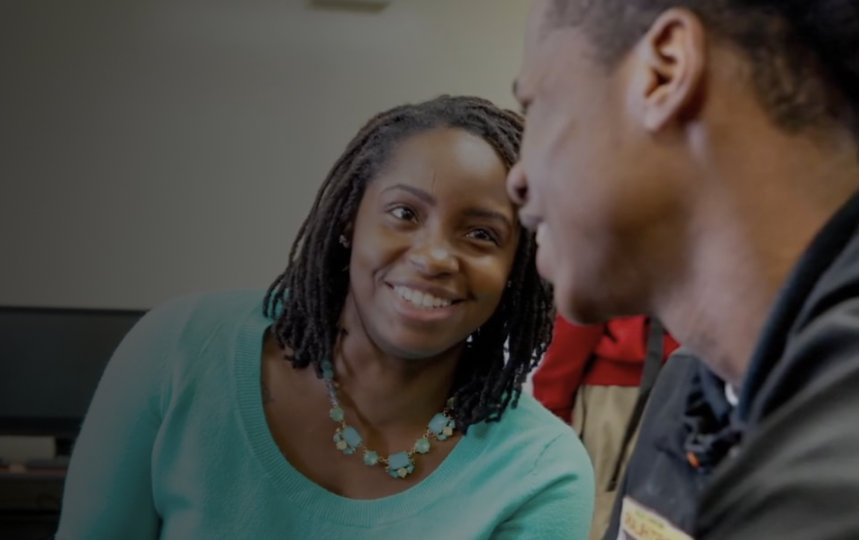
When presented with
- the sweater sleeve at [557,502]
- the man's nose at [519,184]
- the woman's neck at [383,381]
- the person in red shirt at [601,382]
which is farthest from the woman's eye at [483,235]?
the person in red shirt at [601,382]

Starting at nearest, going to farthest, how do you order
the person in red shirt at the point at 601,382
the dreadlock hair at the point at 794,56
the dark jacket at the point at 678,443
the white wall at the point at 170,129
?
the dreadlock hair at the point at 794,56 < the dark jacket at the point at 678,443 < the person in red shirt at the point at 601,382 < the white wall at the point at 170,129

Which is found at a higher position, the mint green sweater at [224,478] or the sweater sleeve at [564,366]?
the mint green sweater at [224,478]

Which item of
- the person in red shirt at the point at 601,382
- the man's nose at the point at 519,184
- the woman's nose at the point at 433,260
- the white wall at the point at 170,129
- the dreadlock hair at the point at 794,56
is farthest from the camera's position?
the white wall at the point at 170,129

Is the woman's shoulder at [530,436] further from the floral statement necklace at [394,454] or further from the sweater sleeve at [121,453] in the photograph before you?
the sweater sleeve at [121,453]

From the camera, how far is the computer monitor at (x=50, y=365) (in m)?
2.21

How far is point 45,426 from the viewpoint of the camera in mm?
2232

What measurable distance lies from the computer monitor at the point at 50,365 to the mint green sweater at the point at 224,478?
3.54 ft

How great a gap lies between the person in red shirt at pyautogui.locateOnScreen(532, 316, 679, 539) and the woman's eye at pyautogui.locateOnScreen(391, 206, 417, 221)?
1.02 metres

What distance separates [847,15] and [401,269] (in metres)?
0.72

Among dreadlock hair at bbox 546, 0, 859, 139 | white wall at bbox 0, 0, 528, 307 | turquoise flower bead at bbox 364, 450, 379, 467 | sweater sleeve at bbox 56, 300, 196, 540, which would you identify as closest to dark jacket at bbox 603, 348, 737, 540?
dreadlock hair at bbox 546, 0, 859, 139

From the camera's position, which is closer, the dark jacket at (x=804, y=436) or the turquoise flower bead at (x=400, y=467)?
the dark jacket at (x=804, y=436)

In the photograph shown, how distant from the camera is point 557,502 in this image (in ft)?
3.95

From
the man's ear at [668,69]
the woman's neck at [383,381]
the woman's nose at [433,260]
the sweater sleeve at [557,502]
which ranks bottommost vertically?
the sweater sleeve at [557,502]

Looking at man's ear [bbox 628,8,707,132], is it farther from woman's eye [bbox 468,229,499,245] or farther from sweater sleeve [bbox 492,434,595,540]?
sweater sleeve [bbox 492,434,595,540]
